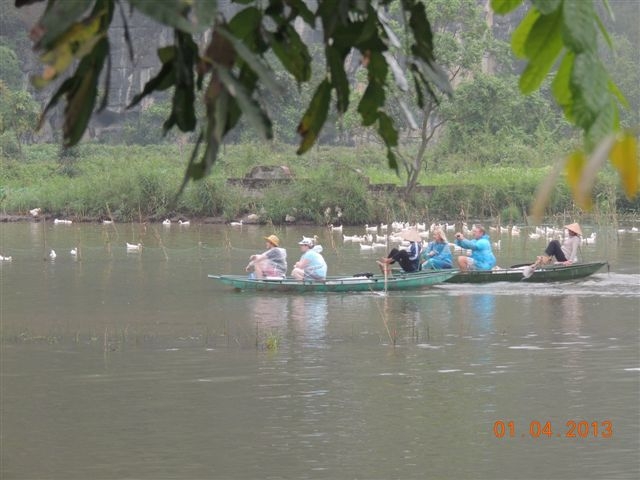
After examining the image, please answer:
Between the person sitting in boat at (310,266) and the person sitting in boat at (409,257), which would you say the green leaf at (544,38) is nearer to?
the person sitting in boat at (310,266)

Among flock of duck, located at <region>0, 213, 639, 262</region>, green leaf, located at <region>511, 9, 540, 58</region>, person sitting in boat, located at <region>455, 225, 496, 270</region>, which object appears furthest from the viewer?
flock of duck, located at <region>0, 213, 639, 262</region>

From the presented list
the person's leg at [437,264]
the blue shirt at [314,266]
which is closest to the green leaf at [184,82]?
the blue shirt at [314,266]

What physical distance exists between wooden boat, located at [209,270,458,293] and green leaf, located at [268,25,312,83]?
49.9ft

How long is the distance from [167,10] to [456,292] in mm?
16889

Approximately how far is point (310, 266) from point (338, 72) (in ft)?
52.1

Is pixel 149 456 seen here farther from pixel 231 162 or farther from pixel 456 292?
pixel 231 162

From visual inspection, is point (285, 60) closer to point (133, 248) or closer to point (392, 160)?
point (392, 160)

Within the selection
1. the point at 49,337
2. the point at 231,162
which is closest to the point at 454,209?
the point at 231,162

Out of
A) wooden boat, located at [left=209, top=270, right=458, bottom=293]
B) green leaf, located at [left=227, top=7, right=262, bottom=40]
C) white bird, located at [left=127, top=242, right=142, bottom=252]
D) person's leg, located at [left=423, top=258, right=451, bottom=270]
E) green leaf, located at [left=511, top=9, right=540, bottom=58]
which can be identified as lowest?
wooden boat, located at [left=209, top=270, right=458, bottom=293]

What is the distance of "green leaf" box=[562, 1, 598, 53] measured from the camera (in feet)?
6.32

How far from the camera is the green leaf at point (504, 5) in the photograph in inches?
94.5

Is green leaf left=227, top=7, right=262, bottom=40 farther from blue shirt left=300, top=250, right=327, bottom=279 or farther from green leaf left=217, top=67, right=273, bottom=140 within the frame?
blue shirt left=300, top=250, right=327, bottom=279

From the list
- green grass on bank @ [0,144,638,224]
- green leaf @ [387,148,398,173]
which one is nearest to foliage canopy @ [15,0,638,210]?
green leaf @ [387,148,398,173]

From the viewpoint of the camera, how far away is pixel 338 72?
244 centimetres
